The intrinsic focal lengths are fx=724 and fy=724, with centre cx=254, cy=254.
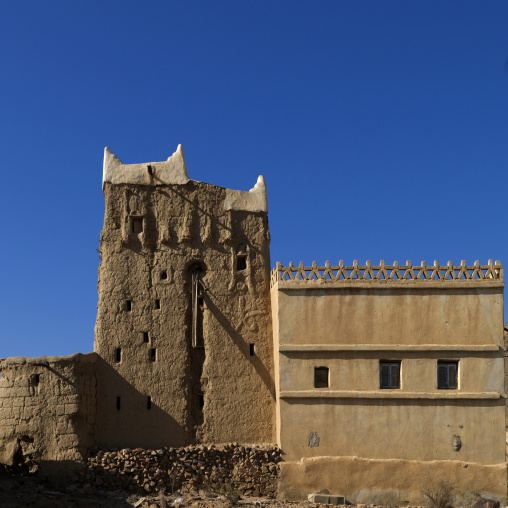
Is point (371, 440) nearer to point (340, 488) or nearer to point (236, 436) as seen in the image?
point (340, 488)

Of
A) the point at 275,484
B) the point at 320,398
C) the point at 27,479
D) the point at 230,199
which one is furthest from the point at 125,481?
the point at 230,199

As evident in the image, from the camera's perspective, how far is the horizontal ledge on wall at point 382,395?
19.2 meters

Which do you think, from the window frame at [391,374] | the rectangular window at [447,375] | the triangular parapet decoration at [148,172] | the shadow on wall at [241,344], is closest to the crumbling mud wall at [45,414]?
the shadow on wall at [241,344]

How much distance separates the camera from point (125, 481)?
1906 centimetres

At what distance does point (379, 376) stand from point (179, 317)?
5.81 m

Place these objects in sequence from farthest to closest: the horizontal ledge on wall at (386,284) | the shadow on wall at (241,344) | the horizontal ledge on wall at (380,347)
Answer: the shadow on wall at (241,344) → the horizontal ledge on wall at (386,284) → the horizontal ledge on wall at (380,347)

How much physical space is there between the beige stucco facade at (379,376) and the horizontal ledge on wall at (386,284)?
0.03 metres

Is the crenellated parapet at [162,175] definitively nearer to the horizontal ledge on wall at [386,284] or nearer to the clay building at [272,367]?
A: the clay building at [272,367]

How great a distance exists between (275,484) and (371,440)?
9.18ft

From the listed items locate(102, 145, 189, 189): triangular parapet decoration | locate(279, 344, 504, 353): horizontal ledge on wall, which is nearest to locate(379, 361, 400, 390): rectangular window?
locate(279, 344, 504, 353): horizontal ledge on wall

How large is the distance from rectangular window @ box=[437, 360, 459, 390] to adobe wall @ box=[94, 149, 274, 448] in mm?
4673

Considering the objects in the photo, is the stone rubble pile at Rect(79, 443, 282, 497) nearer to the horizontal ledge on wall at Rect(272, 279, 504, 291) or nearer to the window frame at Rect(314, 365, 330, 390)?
the window frame at Rect(314, 365, 330, 390)

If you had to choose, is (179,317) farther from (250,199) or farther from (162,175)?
→ (162,175)

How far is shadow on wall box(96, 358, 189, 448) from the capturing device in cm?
1986
